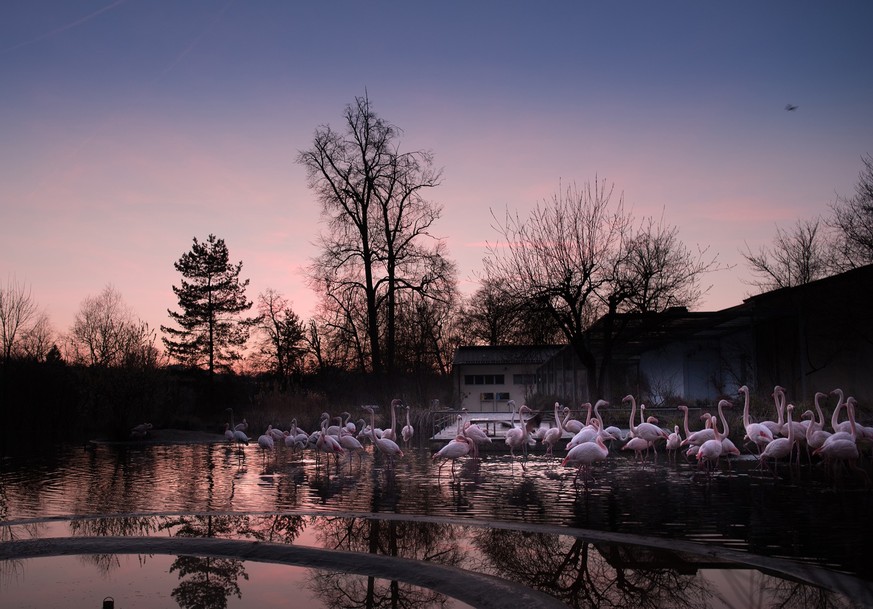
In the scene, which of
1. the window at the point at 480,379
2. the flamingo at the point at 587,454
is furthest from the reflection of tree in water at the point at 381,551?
the window at the point at 480,379

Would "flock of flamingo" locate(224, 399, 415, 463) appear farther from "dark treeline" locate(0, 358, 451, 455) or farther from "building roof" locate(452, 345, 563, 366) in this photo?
"building roof" locate(452, 345, 563, 366)

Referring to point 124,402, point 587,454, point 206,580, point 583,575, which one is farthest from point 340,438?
point 124,402

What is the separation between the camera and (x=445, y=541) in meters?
9.33

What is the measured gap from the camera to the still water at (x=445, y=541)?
7.06 metres

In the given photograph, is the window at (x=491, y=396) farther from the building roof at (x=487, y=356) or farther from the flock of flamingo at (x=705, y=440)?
the flock of flamingo at (x=705, y=440)

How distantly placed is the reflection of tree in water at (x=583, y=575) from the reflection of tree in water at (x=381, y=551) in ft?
1.79

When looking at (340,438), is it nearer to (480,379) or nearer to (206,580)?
(206,580)

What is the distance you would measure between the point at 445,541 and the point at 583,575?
226cm

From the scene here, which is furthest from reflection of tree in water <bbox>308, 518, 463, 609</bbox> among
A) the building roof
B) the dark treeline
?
the building roof

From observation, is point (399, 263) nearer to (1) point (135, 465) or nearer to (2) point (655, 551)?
(1) point (135, 465)

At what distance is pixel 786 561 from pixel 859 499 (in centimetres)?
542

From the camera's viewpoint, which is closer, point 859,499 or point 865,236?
point 859,499

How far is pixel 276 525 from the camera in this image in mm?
10445

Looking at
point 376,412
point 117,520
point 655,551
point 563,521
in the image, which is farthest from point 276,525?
point 376,412
